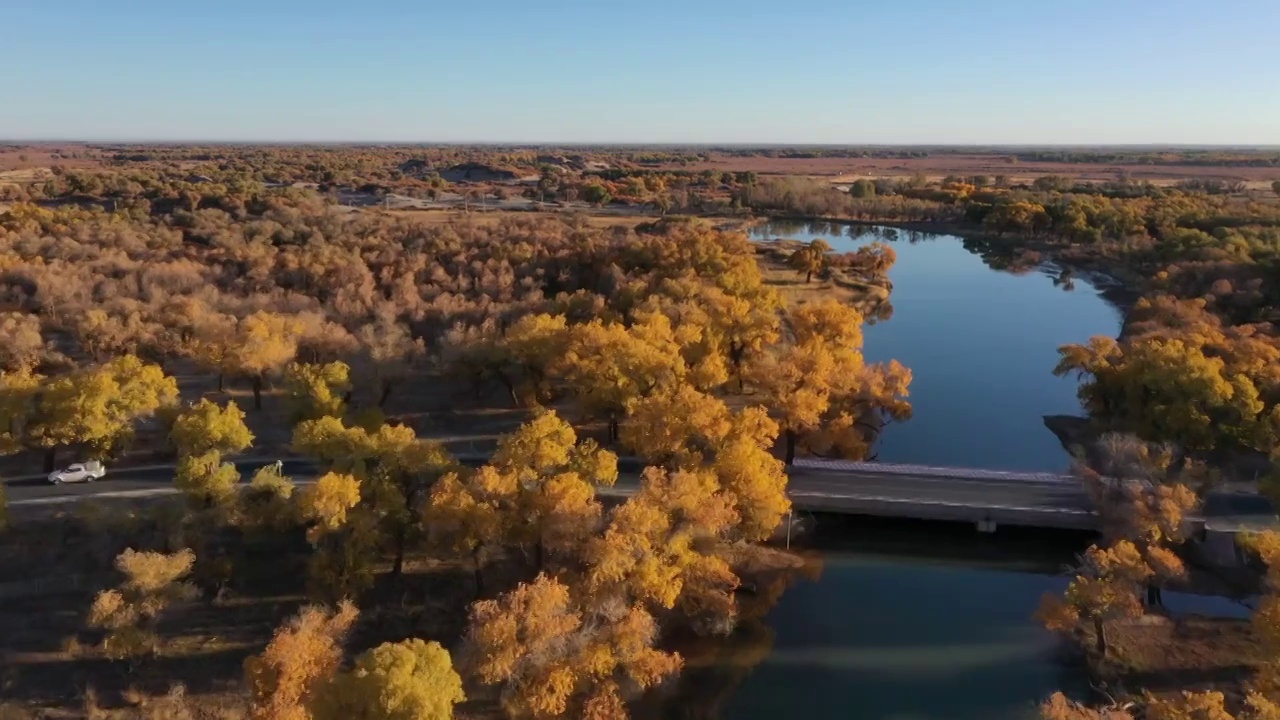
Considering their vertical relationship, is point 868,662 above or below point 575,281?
below

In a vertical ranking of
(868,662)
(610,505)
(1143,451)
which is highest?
(1143,451)

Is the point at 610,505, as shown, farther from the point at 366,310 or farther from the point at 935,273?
the point at 935,273

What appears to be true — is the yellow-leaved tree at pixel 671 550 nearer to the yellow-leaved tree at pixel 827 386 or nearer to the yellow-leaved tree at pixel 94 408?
the yellow-leaved tree at pixel 827 386

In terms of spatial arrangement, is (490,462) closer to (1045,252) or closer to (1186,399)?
(1186,399)

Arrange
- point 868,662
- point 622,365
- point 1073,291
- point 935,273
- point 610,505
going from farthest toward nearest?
point 935,273, point 1073,291, point 622,365, point 610,505, point 868,662

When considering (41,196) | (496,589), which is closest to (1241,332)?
(496,589)

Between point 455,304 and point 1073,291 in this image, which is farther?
point 1073,291

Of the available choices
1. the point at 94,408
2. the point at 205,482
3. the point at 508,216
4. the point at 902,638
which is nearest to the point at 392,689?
the point at 205,482

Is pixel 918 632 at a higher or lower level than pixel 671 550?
lower
